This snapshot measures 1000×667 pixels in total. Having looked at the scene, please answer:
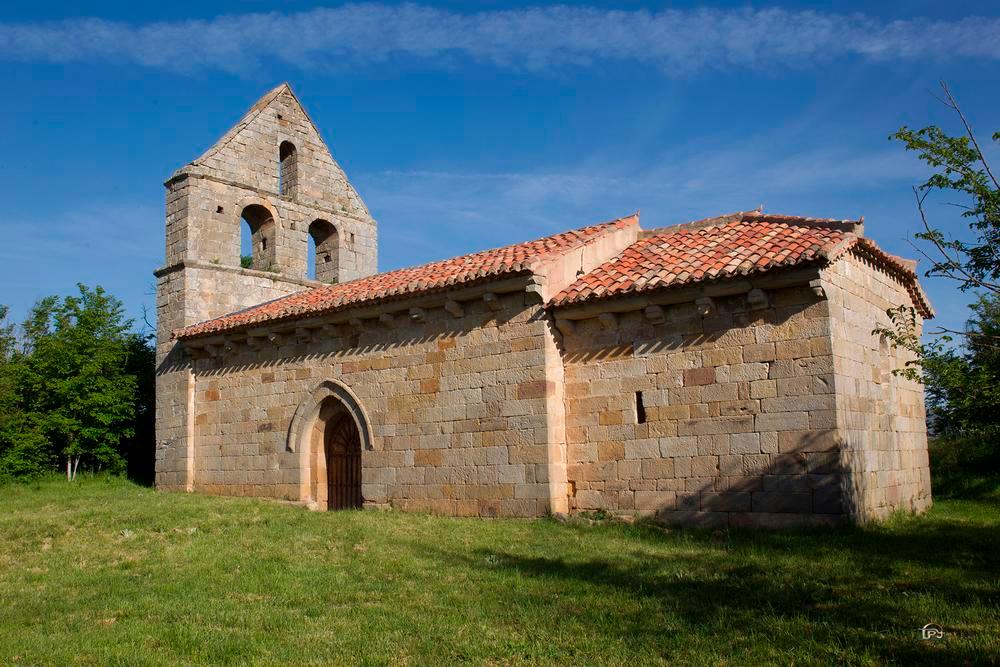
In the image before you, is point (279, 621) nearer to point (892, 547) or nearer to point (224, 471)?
point (892, 547)

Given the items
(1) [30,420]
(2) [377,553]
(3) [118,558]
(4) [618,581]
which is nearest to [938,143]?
(4) [618,581]

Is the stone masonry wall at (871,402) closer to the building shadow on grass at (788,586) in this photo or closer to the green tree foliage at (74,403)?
the building shadow on grass at (788,586)

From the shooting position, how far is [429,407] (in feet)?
39.8

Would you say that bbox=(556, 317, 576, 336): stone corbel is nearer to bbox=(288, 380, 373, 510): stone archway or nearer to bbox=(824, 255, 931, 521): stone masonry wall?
bbox=(824, 255, 931, 521): stone masonry wall

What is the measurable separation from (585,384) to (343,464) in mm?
4877

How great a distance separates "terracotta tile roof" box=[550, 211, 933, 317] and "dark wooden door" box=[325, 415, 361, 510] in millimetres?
4700

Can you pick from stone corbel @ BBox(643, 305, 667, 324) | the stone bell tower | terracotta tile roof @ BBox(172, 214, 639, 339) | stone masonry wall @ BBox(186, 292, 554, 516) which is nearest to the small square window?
stone corbel @ BBox(643, 305, 667, 324)

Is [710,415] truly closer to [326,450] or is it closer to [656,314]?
[656,314]

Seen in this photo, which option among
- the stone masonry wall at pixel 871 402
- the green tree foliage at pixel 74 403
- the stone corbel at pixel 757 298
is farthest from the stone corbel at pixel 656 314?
the green tree foliage at pixel 74 403

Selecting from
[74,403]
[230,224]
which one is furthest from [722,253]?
[74,403]

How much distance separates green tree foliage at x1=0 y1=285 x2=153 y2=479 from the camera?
1803cm

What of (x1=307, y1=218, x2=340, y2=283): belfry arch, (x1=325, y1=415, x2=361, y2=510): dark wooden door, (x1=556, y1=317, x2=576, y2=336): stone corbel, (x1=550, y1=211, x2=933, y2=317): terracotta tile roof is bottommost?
(x1=325, y1=415, x2=361, y2=510): dark wooden door

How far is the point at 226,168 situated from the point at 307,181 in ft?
6.02

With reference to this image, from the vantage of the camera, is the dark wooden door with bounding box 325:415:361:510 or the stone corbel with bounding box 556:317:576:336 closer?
the stone corbel with bounding box 556:317:576:336
